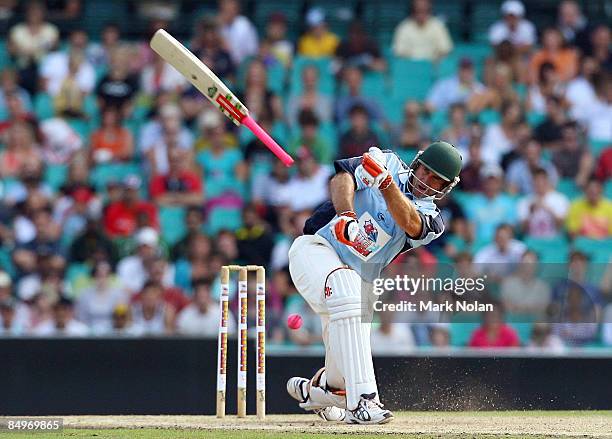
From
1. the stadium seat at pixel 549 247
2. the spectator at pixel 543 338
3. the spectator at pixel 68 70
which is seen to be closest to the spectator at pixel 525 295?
the spectator at pixel 543 338

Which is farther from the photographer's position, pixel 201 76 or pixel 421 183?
pixel 201 76

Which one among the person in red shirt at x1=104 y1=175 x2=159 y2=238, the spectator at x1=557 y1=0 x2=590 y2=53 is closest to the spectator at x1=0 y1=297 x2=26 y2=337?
the person in red shirt at x1=104 y1=175 x2=159 y2=238

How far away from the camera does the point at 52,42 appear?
13734 mm

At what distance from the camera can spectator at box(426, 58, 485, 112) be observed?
13.2m

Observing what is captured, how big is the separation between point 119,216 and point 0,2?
3640 millimetres

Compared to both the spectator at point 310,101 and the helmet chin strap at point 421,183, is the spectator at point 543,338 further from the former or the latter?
the spectator at point 310,101

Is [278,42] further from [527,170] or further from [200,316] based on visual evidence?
[200,316]

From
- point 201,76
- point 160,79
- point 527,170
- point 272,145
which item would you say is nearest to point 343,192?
point 272,145

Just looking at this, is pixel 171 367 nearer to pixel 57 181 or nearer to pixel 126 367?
pixel 126 367

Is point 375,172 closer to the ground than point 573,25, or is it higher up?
closer to the ground

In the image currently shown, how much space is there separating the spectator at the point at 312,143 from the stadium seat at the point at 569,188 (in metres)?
2.32

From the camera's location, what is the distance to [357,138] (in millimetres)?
12578

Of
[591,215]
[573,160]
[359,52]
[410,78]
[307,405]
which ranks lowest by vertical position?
[307,405]

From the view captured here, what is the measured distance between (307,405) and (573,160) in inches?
235
